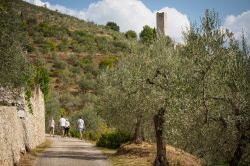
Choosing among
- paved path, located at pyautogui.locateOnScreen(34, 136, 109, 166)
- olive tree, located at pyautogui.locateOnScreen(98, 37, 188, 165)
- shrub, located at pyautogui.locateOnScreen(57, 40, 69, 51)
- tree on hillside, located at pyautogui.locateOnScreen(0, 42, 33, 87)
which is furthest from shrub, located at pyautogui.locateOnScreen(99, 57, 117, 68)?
tree on hillside, located at pyautogui.locateOnScreen(0, 42, 33, 87)

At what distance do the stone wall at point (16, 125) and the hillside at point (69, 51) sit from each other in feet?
73.5

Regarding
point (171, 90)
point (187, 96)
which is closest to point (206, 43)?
→ point (187, 96)

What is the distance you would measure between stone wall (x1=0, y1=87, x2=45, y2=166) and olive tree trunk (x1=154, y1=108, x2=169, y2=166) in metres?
6.43

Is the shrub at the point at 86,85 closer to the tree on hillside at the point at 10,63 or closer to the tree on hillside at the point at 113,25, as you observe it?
the tree on hillside at the point at 10,63

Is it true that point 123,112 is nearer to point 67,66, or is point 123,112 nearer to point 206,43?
point 206,43

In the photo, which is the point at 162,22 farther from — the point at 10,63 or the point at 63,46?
the point at 63,46

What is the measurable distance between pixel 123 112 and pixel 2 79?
9.51 metres

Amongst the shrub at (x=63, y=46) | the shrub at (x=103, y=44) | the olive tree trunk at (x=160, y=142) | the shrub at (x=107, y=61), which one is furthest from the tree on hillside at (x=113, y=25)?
the olive tree trunk at (x=160, y=142)

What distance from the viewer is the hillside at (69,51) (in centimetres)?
6706

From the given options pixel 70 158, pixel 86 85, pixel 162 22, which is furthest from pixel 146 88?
pixel 86 85

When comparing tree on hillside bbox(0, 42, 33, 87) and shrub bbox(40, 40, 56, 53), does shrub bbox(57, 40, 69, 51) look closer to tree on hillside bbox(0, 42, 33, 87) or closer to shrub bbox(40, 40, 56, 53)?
shrub bbox(40, 40, 56, 53)

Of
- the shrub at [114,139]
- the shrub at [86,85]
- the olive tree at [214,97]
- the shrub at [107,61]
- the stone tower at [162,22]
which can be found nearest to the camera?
the olive tree at [214,97]

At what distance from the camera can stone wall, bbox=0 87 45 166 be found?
18000 mm

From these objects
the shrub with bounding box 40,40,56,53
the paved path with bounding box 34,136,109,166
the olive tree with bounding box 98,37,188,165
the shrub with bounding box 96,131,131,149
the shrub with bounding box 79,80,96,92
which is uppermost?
the shrub with bounding box 40,40,56,53
